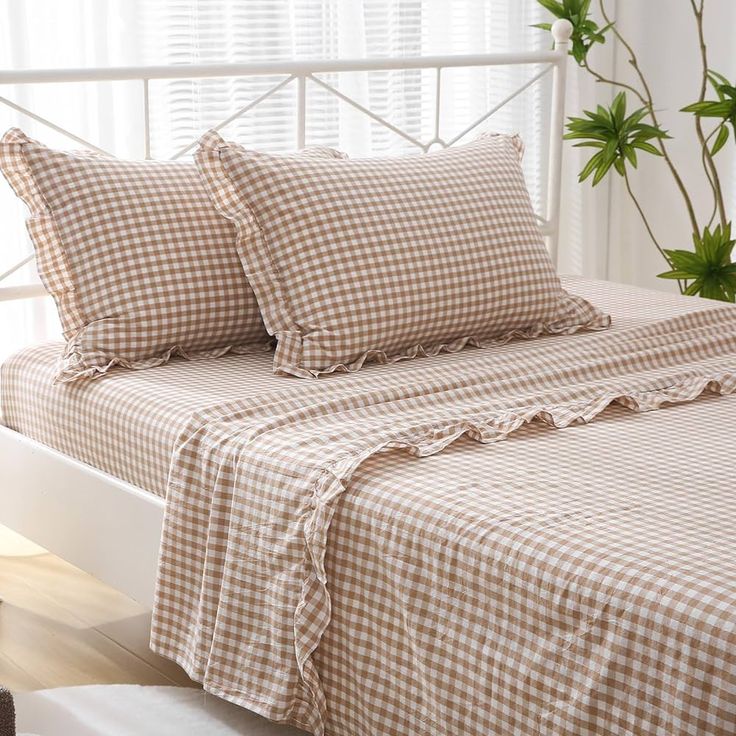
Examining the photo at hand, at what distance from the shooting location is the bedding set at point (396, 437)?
1.43m

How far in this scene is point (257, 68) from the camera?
2.76m

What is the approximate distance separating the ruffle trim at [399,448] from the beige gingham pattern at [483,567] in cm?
1

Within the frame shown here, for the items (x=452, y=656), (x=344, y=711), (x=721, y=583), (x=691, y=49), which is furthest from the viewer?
(x=691, y=49)

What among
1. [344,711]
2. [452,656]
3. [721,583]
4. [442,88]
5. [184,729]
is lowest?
[184,729]

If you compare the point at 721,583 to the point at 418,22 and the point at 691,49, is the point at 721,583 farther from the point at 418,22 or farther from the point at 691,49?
the point at 691,49

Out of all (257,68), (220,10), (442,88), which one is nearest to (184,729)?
(257,68)

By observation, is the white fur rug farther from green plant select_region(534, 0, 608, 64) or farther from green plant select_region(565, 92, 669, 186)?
green plant select_region(534, 0, 608, 64)

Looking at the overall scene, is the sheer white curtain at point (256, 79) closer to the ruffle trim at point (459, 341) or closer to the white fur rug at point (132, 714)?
the ruffle trim at point (459, 341)

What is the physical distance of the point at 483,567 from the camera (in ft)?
4.95

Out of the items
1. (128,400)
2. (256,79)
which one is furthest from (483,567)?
(256,79)

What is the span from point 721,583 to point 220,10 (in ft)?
7.39

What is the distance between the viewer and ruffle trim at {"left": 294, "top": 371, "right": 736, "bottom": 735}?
5.49 feet

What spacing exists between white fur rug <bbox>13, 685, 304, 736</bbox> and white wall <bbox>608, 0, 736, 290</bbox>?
8.30ft

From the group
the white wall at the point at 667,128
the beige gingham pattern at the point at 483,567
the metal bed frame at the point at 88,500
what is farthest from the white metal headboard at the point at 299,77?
the white wall at the point at 667,128
